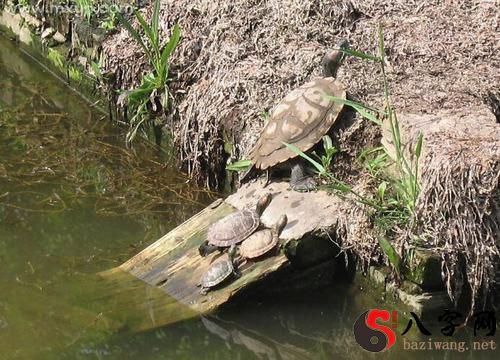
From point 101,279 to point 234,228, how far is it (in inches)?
33.2

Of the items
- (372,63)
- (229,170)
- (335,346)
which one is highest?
(372,63)

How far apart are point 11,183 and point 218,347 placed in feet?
7.49

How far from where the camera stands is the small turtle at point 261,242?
450cm

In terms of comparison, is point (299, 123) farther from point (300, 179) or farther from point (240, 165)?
point (240, 165)

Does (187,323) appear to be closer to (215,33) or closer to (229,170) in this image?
(229,170)

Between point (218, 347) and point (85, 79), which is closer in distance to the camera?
point (218, 347)

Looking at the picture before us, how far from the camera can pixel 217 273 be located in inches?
176

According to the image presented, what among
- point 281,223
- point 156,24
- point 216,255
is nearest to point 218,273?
point 216,255

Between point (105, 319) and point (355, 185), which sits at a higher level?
point (355, 185)

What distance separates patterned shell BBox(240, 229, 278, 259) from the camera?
14.8 ft

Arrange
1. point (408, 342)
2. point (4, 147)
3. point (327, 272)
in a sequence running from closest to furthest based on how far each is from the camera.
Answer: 1. point (408, 342)
2. point (327, 272)
3. point (4, 147)

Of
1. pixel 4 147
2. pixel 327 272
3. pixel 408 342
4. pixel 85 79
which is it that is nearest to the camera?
pixel 408 342

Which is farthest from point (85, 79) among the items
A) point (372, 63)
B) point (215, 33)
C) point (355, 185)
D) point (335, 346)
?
point (335, 346)

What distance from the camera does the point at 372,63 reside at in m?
5.51
